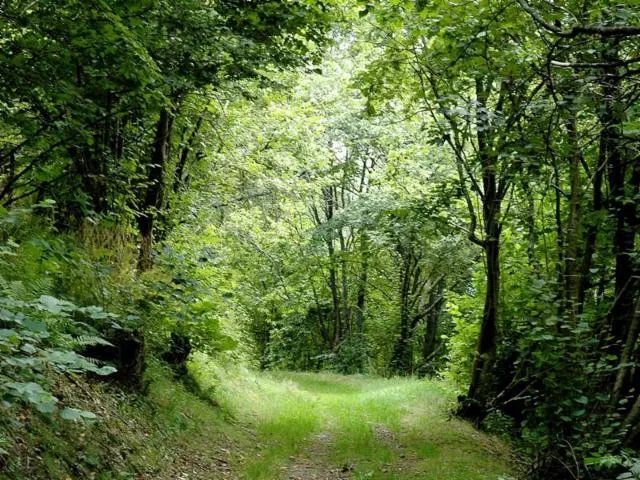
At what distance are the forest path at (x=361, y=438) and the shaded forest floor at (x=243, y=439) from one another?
0.02 m

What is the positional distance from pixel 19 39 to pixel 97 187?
2.43 metres

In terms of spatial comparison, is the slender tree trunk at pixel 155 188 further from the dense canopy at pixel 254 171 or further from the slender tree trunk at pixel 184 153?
the slender tree trunk at pixel 184 153

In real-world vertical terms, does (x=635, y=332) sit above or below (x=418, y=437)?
above

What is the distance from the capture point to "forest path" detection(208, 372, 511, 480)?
25.7 ft

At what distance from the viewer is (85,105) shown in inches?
217

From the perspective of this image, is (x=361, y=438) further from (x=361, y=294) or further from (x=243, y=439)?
(x=361, y=294)

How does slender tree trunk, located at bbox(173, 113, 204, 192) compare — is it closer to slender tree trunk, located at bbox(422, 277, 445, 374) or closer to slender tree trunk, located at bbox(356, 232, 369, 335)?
slender tree trunk, located at bbox(356, 232, 369, 335)

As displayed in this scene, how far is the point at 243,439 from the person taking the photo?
9.54m

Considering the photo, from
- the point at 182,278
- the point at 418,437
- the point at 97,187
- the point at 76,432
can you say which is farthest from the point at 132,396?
the point at 418,437

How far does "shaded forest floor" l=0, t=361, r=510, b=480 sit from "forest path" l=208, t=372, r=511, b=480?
20mm

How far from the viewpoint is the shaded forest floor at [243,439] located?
4.95 metres

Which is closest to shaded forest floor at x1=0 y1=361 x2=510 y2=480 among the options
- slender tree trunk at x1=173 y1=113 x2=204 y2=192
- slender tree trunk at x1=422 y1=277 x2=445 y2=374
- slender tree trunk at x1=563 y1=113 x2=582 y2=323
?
slender tree trunk at x1=563 y1=113 x2=582 y2=323

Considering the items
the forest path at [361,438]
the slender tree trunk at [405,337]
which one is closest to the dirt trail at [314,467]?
the forest path at [361,438]

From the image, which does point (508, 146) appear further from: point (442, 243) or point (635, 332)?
point (442, 243)
